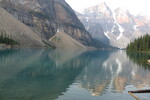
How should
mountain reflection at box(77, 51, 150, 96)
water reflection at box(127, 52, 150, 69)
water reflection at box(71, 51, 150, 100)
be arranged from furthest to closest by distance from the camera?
water reflection at box(127, 52, 150, 69)
mountain reflection at box(77, 51, 150, 96)
water reflection at box(71, 51, 150, 100)

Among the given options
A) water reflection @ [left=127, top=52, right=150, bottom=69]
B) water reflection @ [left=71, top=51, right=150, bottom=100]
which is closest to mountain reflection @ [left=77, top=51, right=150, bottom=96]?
water reflection @ [left=71, top=51, right=150, bottom=100]

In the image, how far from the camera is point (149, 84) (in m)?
44.2

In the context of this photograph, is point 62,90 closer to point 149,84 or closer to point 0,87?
point 0,87

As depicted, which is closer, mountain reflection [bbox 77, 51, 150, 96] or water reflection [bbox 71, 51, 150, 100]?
water reflection [bbox 71, 51, 150, 100]

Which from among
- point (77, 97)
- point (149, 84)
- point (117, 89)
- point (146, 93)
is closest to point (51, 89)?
point (77, 97)

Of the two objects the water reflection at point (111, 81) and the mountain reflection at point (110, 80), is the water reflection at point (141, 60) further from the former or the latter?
the water reflection at point (111, 81)

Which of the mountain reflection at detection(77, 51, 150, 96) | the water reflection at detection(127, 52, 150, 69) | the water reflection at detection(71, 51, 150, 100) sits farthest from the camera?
the water reflection at detection(127, 52, 150, 69)

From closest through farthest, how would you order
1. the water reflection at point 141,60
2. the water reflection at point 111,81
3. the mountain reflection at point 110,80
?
1. the water reflection at point 111,81
2. the mountain reflection at point 110,80
3. the water reflection at point 141,60

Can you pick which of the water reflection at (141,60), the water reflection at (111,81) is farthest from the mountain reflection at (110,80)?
the water reflection at (141,60)

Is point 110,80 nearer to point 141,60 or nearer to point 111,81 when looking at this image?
point 111,81

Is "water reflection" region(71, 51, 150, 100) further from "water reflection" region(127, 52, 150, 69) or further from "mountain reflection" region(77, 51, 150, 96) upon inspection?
"water reflection" region(127, 52, 150, 69)

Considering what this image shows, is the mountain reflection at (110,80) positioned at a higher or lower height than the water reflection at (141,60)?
lower

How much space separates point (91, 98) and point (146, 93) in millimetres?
9179

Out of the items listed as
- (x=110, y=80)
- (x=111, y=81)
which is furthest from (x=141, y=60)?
(x=111, y=81)
